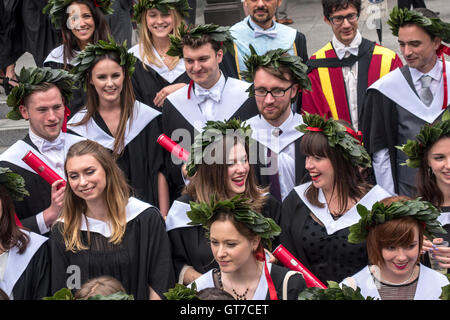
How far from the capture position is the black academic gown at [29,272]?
5.66 meters

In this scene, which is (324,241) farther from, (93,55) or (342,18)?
(93,55)

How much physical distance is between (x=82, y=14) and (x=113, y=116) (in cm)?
130

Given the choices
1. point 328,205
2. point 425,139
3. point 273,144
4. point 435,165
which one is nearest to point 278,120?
point 273,144

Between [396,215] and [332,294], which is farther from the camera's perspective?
[396,215]

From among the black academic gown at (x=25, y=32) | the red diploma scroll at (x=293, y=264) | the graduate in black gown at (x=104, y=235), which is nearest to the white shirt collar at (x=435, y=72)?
the red diploma scroll at (x=293, y=264)

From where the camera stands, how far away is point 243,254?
5.05 m

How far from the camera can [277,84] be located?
6.40 metres

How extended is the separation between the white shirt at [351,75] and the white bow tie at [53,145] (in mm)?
2616

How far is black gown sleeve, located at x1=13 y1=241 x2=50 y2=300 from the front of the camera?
568 centimetres

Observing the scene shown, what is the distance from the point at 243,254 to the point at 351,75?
2969 millimetres

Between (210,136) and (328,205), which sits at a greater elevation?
(210,136)

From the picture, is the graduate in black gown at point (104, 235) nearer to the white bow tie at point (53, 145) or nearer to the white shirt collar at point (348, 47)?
the white bow tie at point (53, 145)
